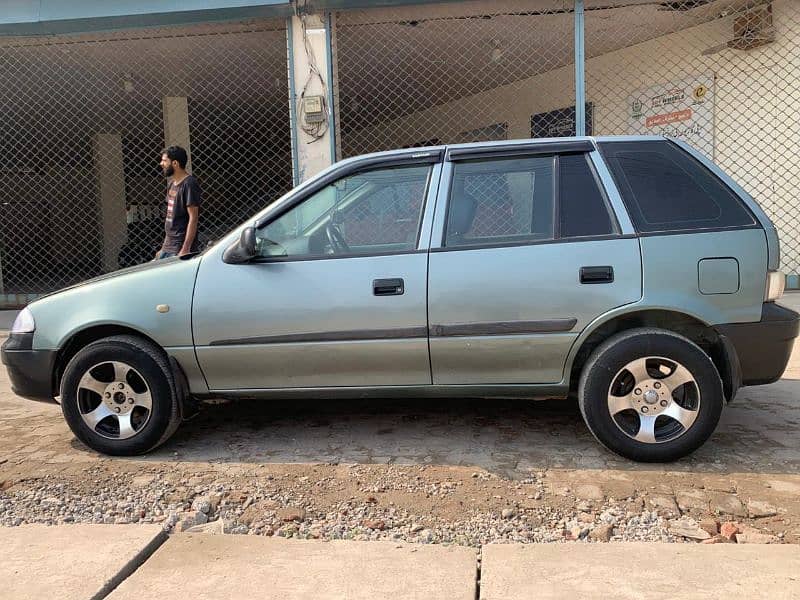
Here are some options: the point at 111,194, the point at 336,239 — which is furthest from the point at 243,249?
the point at 111,194

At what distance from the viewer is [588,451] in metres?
3.58

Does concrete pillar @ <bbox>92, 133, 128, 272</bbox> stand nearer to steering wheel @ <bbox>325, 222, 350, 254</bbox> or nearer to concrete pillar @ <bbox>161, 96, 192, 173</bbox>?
concrete pillar @ <bbox>161, 96, 192, 173</bbox>

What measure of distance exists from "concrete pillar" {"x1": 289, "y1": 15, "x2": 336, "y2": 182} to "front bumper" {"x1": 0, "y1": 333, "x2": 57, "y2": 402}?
3961 mm

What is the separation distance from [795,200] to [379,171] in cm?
670

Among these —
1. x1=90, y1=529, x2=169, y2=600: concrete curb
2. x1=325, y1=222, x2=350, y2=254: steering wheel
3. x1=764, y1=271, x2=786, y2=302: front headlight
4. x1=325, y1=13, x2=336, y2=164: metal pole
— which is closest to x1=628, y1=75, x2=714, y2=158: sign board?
x1=325, y1=13, x2=336, y2=164: metal pole

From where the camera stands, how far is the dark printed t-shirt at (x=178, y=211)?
17.7 ft

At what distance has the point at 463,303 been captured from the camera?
3.36 metres

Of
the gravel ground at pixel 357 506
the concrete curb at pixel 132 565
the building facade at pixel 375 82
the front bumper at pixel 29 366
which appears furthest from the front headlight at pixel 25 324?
the building facade at pixel 375 82

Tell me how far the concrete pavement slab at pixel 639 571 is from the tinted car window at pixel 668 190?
5.32 ft

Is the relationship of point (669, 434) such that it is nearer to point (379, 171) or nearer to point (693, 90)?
point (379, 171)

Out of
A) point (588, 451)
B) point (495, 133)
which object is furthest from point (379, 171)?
point (495, 133)

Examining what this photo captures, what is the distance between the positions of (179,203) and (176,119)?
249 inches

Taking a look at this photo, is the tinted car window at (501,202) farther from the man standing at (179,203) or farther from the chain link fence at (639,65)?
the chain link fence at (639,65)

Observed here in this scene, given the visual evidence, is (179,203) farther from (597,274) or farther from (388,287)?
(597,274)
